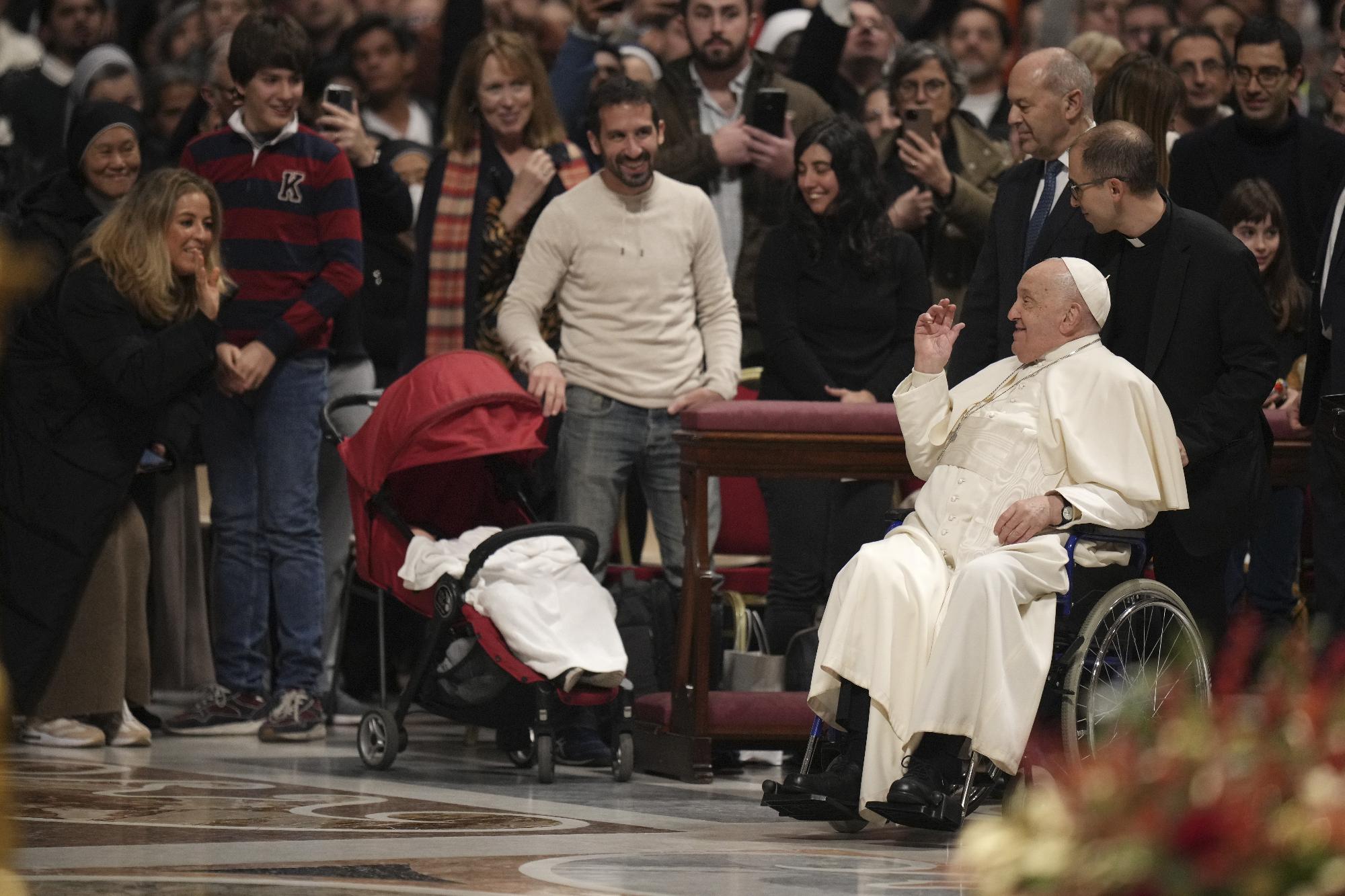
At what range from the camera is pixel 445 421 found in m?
5.91

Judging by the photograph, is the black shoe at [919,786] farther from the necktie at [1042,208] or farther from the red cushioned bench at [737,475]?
the necktie at [1042,208]

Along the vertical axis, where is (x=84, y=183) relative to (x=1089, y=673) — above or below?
above

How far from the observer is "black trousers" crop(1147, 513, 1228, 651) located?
535 centimetres

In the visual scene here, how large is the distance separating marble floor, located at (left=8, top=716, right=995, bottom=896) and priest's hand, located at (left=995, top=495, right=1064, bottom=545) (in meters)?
0.76

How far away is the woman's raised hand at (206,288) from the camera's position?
6465 millimetres

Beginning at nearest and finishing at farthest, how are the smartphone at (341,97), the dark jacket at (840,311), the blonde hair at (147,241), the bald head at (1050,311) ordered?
1. the bald head at (1050,311)
2. the blonde hair at (147,241)
3. the dark jacket at (840,311)
4. the smartphone at (341,97)

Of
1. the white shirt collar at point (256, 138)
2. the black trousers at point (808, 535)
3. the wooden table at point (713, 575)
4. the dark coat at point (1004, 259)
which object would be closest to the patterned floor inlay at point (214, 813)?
the wooden table at point (713, 575)

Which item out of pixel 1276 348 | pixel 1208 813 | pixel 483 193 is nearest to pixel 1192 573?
pixel 1276 348

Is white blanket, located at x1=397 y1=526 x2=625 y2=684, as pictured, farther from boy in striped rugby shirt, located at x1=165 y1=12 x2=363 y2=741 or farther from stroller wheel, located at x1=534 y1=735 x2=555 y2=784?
boy in striped rugby shirt, located at x1=165 y1=12 x2=363 y2=741

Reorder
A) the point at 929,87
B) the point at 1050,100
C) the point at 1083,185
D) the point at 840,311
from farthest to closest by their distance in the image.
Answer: the point at 929,87, the point at 840,311, the point at 1050,100, the point at 1083,185

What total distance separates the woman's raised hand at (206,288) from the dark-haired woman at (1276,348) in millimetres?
3217

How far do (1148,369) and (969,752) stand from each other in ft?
4.08

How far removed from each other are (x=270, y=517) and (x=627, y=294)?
136cm

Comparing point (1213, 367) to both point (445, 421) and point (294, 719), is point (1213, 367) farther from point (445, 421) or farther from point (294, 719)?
point (294, 719)
